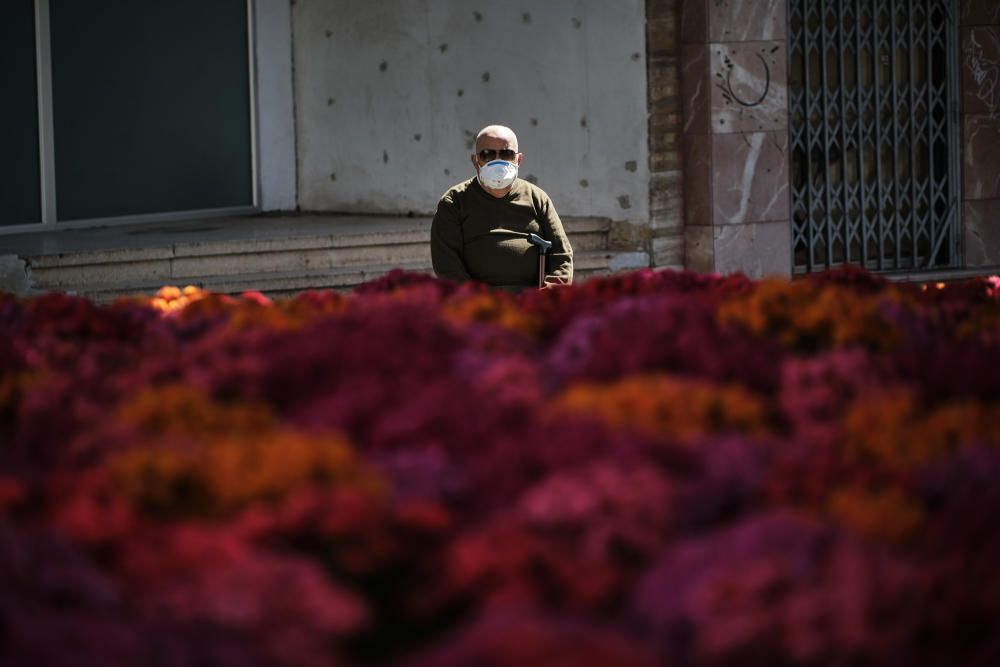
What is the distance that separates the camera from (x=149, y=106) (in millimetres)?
11156

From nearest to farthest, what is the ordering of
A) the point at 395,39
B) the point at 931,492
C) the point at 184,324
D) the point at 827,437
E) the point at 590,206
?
the point at 931,492 < the point at 827,437 < the point at 184,324 < the point at 590,206 < the point at 395,39

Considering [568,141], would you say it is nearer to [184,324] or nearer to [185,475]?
[184,324]

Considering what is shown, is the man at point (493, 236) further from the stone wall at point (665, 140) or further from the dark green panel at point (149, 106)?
the dark green panel at point (149, 106)

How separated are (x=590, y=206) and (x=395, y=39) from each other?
1977 millimetres

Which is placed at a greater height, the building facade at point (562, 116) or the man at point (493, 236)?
the building facade at point (562, 116)

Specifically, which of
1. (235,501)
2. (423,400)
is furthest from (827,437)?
(235,501)

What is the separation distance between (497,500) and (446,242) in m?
4.91

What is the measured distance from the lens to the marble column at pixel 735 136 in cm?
950

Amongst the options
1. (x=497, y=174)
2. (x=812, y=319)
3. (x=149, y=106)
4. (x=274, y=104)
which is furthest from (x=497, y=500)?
(x=274, y=104)

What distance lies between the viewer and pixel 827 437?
185 cm

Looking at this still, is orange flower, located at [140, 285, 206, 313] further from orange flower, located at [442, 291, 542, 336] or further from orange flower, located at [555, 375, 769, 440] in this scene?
orange flower, located at [555, 375, 769, 440]

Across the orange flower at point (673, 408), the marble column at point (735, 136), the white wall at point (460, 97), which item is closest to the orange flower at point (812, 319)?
the orange flower at point (673, 408)

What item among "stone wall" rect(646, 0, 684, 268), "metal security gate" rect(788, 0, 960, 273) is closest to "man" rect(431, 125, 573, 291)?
"stone wall" rect(646, 0, 684, 268)

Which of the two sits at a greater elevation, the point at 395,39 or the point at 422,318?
the point at 395,39
